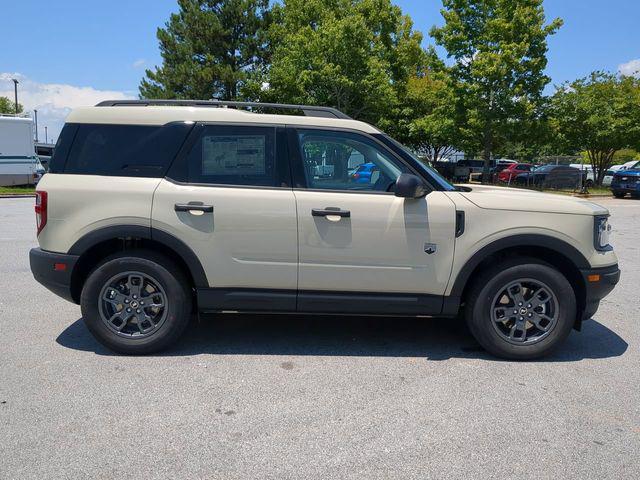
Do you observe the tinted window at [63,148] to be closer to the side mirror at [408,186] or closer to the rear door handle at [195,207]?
the rear door handle at [195,207]

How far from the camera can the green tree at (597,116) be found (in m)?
26.4

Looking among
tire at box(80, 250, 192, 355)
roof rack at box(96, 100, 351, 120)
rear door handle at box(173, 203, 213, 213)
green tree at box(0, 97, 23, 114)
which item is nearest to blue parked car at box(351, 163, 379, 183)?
roof rack at box(96, 100, 351, 120)

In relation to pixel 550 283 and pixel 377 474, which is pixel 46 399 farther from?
pixel 550 283

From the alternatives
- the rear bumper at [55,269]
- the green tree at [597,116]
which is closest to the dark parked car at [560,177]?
the green tree at [597,116]

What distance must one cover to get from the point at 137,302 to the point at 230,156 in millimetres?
1356

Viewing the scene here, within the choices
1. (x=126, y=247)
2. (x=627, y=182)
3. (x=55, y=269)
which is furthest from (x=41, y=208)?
(x=627, y=182)

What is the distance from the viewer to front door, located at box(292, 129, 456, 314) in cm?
416

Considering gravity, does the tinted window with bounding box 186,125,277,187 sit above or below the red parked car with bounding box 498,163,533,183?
below

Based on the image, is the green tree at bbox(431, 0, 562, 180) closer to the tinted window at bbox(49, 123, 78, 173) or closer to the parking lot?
the parking lot

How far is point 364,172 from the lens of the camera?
4359mm

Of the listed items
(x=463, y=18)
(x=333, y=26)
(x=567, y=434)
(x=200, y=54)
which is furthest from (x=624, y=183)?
(x=567, y=434)

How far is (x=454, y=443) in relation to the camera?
3123 mm

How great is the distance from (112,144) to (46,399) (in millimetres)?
1930

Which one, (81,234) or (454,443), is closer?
Result: (454,443)
